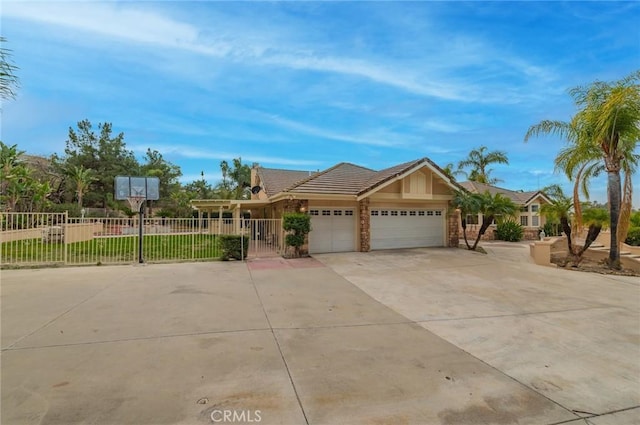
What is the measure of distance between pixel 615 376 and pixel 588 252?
12471 mm

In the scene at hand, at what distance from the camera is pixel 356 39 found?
11.9 meters

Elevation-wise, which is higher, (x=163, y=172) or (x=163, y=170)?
(x=163, y=170)

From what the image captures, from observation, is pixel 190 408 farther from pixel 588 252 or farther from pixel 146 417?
pixel 588 252

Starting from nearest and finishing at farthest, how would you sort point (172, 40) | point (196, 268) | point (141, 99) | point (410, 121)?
point (172, 40)
point (196, 268)
point (141, 99)
point (410, 121)

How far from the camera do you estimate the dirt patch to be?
34.7 feet

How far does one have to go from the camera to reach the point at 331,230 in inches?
586

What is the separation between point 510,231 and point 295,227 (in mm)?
17924

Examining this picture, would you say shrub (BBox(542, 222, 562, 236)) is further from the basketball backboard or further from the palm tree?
the palm tree

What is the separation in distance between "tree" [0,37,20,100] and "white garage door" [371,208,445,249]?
13300 mm

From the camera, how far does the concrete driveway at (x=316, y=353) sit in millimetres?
2955

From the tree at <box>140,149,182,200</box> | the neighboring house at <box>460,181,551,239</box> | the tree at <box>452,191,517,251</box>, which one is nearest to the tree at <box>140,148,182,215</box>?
the tree at <box>140,149,182,200</box>

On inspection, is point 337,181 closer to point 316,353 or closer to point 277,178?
point 277,178

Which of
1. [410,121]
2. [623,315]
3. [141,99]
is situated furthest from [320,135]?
[623,315]

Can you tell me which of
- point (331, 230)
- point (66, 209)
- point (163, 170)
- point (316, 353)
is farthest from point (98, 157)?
point (316, 353)
